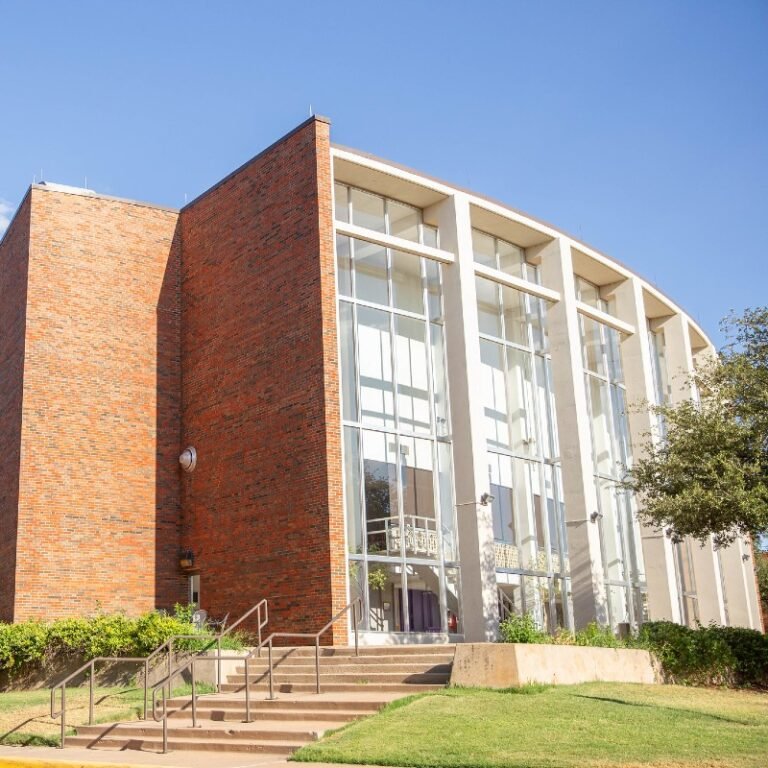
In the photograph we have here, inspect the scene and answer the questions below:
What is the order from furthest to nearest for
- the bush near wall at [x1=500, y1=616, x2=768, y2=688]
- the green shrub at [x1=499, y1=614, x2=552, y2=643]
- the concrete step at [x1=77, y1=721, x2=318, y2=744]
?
the bush near wall at [x1=500, y1=616, x2=768, y2=688] → the green shrub at [x1=499, y1=614, x2=552, y2=643] → the concrete step at [x1=77, y1=721, x2=318, y2=744]

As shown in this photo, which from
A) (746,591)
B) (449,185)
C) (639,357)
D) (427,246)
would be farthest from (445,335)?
(746,591)

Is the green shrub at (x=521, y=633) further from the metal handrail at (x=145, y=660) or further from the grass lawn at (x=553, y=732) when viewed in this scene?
the metal handrail at (x=145, y=660)

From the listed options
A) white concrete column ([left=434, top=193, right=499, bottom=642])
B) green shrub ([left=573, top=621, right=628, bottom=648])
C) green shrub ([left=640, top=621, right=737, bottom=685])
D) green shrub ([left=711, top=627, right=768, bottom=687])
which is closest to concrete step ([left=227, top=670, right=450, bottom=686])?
green shrub ([left=573, top=621, right=628, bottom=648])

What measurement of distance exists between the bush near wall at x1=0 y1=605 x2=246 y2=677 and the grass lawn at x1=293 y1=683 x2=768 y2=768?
272 inches

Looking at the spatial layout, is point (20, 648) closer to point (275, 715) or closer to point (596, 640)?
point (275, 715)

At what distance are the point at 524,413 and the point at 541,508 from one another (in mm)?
2455

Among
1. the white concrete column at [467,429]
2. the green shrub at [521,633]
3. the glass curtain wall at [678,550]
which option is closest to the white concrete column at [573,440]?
the white concrete column at [467,429]

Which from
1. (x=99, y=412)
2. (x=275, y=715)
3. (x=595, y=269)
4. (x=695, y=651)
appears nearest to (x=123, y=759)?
(x=275, y=715)

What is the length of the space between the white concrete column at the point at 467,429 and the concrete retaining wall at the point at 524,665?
507cm

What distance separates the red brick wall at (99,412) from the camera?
70.8ft

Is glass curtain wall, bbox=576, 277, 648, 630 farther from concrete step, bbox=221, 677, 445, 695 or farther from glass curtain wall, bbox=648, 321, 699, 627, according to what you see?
concrete step, bbox=221, 677, 445, 695

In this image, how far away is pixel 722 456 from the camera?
59.8 ft

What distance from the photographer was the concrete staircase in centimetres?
1270

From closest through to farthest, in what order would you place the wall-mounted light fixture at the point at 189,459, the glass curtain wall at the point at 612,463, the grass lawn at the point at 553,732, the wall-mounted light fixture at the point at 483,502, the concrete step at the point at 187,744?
1. the grass lawn at the point at 553,732
2. the concrete step at the point at 187,744
3. the wall-mounted light fixture at the point at 483,502
4. the wall-mounted light fixture at the point at 189,459
5. the glass curtain wall at the point at 612,463
